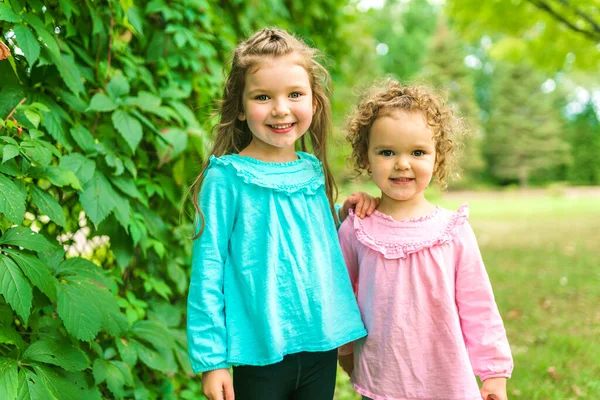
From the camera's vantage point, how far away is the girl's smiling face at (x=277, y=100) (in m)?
1.68

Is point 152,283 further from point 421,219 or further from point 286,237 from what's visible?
point 421,219

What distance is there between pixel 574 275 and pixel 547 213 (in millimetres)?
8360

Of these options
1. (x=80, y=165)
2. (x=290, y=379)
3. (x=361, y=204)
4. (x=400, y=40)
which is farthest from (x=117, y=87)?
(x=400, y=40)

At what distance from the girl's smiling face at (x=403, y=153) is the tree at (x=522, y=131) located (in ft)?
90.5

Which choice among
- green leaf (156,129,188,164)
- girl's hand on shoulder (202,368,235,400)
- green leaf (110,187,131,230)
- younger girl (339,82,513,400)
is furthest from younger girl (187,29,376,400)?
green leaf (156,129,188,164)

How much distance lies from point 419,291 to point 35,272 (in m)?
1.12

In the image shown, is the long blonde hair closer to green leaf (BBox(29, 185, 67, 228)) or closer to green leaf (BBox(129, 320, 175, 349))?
green leaf (BBox(29, 185, 67, 228))

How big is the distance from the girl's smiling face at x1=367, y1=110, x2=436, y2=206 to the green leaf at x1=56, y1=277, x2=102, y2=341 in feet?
3.20

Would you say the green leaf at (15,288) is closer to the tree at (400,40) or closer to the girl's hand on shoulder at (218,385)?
the girl's hand on shoulder at (218,385)

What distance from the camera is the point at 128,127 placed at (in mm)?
2010

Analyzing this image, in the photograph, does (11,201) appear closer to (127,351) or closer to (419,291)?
(127,351)

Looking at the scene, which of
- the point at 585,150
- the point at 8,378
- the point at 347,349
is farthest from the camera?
the point at 585,150

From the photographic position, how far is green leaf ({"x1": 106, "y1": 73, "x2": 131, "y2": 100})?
2047 millimetres

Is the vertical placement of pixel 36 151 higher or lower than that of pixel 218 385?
higher
